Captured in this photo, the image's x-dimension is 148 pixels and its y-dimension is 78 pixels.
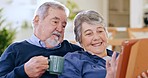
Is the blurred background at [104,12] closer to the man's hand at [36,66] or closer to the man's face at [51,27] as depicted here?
the man's face at [51,27]

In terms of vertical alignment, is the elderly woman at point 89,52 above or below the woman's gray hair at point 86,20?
below

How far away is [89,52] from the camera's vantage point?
1598 millimetres

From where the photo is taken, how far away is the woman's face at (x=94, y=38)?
62.7 inches

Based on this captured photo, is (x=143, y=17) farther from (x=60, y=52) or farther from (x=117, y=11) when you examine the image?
(x=60, y=52)

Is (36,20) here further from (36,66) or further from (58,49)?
(36,66)

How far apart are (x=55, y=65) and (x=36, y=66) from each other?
3.7 inches

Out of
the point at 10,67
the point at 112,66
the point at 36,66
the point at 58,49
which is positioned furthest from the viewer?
the point at 58,49

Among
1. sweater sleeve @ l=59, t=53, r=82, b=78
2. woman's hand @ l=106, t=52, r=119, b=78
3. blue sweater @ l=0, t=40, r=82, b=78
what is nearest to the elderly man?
blue sweater @ l=0, t=40, r=82, b=78

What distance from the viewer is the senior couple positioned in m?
1.48

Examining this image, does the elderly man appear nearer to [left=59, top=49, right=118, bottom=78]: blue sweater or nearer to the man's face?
the man's face

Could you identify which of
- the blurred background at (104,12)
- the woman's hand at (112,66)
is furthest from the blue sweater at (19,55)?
the blurred background at (104,12)

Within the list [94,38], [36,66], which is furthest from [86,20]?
[36,66]

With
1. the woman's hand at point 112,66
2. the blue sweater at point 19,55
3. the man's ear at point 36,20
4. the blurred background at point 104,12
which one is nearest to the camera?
the woman's hand at point 112,66

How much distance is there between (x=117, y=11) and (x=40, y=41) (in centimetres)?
680
